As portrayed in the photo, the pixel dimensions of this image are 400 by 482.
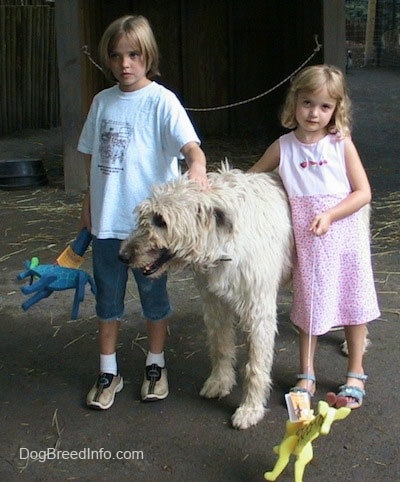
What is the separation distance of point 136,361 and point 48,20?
33.5 feet

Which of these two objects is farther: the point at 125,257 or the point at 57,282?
the point at 57,282

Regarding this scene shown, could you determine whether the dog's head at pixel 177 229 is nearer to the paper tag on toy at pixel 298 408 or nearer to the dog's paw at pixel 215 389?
the paper tag on toy at pixel 298 408

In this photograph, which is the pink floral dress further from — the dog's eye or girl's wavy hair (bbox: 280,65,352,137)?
the dog's eye

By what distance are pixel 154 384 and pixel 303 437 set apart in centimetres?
A: 112

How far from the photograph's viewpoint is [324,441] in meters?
3.42

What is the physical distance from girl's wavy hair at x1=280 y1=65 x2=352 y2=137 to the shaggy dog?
0.35 meters

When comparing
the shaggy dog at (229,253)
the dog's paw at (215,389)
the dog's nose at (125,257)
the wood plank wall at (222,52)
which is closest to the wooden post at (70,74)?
the wood plank wall at (222,52)

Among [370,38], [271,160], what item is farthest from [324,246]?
[370,38]

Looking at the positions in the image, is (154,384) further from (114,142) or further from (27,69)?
(27,69)

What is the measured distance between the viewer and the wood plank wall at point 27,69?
41.7 feet

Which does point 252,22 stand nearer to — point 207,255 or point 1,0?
point 1,0

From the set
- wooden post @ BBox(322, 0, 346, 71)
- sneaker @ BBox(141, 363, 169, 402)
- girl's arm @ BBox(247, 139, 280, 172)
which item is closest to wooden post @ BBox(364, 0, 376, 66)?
wooden post @ BBox(322, 0, 346, 71)

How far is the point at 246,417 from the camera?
3.55m

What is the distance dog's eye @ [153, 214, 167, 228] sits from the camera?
3129 millimetres
